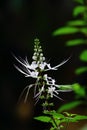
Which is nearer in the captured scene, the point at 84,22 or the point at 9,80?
the point at 84,22

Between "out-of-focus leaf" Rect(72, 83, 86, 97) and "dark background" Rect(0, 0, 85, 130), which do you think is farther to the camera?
"dark background" Rect(0, 0, 85, 130)

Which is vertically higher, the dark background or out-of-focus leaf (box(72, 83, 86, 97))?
the dark background

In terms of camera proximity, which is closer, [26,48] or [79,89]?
[79,89]

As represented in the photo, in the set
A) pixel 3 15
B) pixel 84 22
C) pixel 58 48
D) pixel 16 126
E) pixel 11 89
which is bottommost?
pixel 84 22

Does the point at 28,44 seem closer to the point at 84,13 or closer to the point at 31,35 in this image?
the point at 31,35

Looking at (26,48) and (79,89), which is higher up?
(26,48)

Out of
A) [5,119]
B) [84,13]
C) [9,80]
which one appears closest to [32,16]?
[9,80]

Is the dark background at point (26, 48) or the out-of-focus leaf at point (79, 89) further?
the dark background at point (26, 48)

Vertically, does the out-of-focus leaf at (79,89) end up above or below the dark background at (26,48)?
below
